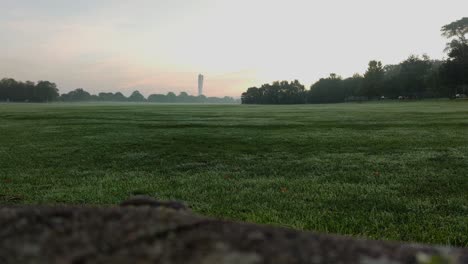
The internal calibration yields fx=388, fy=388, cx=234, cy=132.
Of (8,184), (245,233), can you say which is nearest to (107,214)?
(245,233)

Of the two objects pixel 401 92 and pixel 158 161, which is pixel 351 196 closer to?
pixel 158 161

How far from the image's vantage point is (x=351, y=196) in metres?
7.36

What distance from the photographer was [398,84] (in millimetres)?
99625

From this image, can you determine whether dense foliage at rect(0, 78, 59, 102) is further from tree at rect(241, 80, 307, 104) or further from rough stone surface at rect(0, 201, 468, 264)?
rough stone surface at rect(0, 201, 468, 264)

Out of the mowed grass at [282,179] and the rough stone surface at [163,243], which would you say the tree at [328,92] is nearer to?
the mowed grass at [282,179]

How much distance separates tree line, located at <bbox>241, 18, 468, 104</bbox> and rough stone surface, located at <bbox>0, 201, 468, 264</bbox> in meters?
78.8

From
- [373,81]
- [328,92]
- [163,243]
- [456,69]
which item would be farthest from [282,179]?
[328,92]

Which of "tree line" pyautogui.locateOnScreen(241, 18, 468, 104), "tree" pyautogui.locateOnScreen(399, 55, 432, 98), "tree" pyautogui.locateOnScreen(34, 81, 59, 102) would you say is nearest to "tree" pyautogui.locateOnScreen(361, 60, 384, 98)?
"tree line" pyautogui.locateOnScreen(241, 18, 468, 104)

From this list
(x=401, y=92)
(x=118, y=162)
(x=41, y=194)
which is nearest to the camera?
(x=41, y=194)

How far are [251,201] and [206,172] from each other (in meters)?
3.12

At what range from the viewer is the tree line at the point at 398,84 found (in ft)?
235

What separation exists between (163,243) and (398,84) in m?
108

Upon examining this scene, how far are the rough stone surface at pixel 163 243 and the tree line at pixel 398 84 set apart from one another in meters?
78.8

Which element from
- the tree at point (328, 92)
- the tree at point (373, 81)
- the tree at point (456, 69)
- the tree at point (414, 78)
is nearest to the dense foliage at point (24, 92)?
the tree at point (328, 92)
